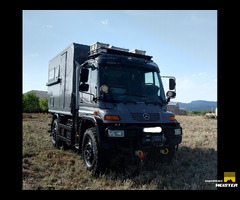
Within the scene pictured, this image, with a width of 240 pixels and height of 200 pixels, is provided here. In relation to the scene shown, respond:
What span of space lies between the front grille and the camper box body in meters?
2.57

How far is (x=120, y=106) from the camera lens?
4.77m

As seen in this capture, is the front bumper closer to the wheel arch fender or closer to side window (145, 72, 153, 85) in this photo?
the wheel arch fender

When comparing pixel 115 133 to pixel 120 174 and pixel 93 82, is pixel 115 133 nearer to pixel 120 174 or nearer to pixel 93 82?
pixel 120 174

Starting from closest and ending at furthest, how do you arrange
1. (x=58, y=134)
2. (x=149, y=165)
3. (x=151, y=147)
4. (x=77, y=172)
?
(x=151, y=147) → (x=77, y=172) → (x=149, y=165) → (x=58, y=134)

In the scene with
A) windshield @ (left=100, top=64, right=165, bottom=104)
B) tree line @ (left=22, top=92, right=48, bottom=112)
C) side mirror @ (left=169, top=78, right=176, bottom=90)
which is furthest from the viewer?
tree line @ (left=22, top=92, right=48, bottom=112)

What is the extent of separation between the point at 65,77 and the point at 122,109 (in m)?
3.46

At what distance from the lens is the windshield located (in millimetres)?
5051

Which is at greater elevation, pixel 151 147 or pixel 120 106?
pixel 120 106

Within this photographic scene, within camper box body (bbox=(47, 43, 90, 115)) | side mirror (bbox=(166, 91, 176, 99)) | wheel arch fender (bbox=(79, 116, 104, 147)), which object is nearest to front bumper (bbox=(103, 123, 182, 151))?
wheel arch fender (bbox=(79, 116, 104, 147))
